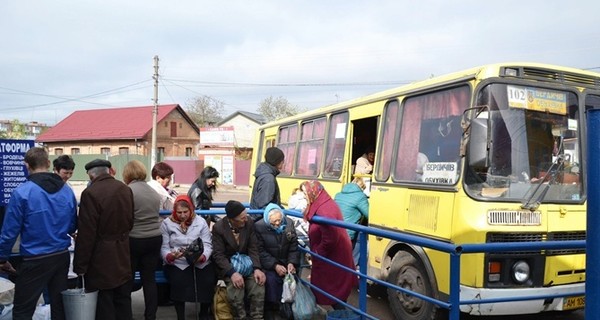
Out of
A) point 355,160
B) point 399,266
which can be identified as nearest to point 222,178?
point 355,160

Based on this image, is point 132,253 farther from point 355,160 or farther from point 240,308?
point 355,160

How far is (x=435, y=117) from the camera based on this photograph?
5777 millimetres

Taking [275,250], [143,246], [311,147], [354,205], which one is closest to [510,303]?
[275,250]

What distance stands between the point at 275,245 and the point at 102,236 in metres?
1.63

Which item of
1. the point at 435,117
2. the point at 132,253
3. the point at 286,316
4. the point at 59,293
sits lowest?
the point at 286,316

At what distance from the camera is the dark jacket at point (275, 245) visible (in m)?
5.06

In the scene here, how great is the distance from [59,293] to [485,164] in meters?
4.11

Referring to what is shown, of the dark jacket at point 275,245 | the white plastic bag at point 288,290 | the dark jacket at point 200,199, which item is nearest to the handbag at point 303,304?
the white plastic bag at point 288,290

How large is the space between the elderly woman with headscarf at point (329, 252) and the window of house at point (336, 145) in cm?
321

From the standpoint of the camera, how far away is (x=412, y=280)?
18.3 ft

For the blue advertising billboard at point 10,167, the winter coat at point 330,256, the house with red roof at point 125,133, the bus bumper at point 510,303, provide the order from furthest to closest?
1. the house with red roof at point 125,133
2. the blue advertising billboard at point 10,167
3. the winter coat at point 330,256
4. the bus bumper at point 510,303

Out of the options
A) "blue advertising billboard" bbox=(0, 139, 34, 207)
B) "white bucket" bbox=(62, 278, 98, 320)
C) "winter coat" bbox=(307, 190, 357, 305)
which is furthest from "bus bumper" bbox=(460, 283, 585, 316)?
"blue advertising billboard" bbox=(0, 139, 34, 207)

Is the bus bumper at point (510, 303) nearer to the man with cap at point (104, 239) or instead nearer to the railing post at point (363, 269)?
the railing post at point (363, 269)

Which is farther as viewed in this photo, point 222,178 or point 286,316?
point 222,178
